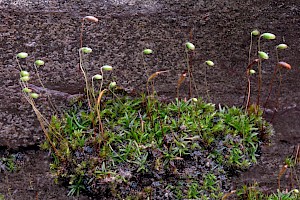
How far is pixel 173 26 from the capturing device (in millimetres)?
2336

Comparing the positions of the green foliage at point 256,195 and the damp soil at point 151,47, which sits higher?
the damp soil at point 151,47

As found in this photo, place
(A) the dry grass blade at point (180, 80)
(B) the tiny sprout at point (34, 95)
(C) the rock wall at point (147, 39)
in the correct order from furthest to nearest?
1. (C) the rock wall at point (147, 39)
2. (A) the dry grass blade at point (180, 80)
3. (B) the tiny sprout at point (34, 95)

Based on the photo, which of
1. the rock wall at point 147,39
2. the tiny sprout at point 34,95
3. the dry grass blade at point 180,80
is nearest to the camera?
the tiny sprout at point 34,95

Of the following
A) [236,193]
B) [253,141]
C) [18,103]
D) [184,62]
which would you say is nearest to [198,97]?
[184,62]

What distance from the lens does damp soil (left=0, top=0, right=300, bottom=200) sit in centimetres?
216

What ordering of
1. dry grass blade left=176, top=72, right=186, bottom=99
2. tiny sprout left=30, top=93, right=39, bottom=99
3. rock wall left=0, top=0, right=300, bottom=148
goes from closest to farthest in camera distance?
tiny sprout left=30, top=93, right=39, bottom=99
dry grass blade left=176, top=72, right=186, bottom=99
rock wall left=0, top=0, right=300, bottom=148

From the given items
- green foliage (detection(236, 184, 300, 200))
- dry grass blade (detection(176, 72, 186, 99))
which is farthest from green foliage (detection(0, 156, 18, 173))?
green foliage (detection(236, 184, 300, 200))

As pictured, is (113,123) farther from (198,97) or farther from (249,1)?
(249,1)

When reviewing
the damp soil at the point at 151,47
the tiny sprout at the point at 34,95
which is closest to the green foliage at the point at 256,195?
the damp soil at the point at 151,47

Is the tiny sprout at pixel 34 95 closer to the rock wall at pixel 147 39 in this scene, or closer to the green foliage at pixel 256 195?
the rock wall at pixel 147 39

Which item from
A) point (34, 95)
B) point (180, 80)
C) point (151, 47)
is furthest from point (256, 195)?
point (34, 95)

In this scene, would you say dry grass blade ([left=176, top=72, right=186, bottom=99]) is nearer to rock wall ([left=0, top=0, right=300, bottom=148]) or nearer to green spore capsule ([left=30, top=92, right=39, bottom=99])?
rock wall ([left=0, top=0, right=300, bottom=148])

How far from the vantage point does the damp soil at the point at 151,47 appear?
2156 mm

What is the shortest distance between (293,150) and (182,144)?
23.7 inches
